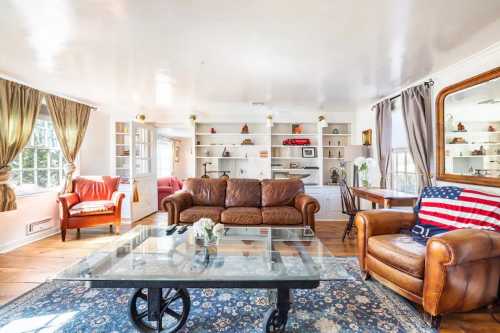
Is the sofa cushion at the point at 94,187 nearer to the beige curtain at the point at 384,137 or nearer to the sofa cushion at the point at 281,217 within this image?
the sofa cushion at the point at 281,217

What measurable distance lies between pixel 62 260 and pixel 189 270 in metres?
2.21

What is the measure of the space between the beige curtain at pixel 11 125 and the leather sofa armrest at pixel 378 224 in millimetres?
4240

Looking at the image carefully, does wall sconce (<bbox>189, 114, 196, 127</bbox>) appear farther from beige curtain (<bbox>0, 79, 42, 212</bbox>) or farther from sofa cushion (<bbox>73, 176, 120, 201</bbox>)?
beige curtain (<bbox>0, 79, 42, 212</bbox>)

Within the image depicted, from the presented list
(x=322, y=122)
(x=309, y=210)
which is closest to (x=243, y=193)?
(x=309, y=210)

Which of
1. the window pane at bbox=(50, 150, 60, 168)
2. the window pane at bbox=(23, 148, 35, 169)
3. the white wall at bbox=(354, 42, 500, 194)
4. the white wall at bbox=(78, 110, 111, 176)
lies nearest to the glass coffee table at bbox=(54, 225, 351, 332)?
the white wall at bbox=(354, 42, 500, 194)

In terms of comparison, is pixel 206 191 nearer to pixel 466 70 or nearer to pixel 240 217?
pixel 240 217

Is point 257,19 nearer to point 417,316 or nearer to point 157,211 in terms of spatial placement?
point 417,316

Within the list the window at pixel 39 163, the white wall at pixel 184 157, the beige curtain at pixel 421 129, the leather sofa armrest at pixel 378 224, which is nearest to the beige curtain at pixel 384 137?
the beige curtain at pixel 421 129

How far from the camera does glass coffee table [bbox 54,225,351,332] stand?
1.57 metres

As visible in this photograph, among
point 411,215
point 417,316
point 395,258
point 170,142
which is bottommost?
point 417,316

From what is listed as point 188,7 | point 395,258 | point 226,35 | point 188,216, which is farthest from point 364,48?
point 188,216

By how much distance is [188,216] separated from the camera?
11.3 ft

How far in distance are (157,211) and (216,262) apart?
4343 mm

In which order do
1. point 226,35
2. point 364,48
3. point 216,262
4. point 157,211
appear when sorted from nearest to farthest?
point 216,262 → point 226,35 → point 364,48 → point 157,211
